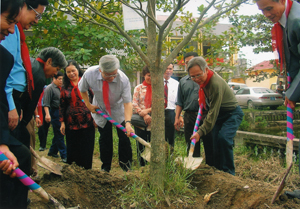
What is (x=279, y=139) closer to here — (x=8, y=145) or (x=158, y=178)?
(x=158, y=178)

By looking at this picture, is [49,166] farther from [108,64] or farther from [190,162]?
[190,162]

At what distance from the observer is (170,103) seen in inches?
175

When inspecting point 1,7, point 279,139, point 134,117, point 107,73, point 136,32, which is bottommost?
point 279,139

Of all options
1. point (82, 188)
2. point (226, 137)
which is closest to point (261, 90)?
point (226, 137)

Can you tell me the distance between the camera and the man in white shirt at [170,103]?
14.2ft

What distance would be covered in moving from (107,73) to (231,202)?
81.2 inches

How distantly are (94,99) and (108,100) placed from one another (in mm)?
294

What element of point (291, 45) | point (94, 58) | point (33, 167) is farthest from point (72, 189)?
point (94, 58)

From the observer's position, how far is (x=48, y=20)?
564 centimetres

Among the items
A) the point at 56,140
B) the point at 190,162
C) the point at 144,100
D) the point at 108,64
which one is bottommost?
the point at 56,140

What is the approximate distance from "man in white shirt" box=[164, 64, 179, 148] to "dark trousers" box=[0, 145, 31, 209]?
254 centimetres

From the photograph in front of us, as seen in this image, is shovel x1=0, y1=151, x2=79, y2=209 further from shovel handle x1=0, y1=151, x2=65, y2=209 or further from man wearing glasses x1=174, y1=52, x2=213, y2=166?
man wearing glasses x1=174, y1=52, x2=213, y2=166

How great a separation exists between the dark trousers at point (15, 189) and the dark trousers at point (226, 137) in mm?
2270

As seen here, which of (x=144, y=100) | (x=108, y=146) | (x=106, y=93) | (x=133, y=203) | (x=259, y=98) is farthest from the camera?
(x=259, y=98)
